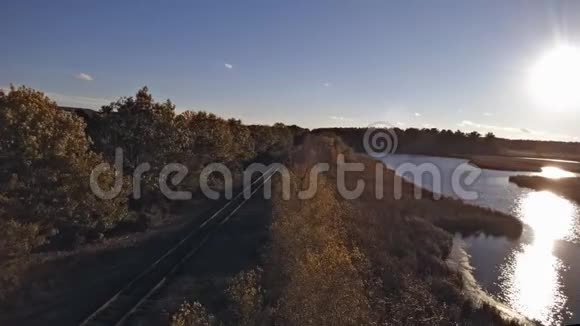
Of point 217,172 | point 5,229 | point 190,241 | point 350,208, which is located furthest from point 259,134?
point 5,229

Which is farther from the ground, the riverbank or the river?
the riverbank

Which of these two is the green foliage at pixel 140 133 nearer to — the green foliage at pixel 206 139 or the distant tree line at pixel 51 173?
the distant tree line at pixel 51 173

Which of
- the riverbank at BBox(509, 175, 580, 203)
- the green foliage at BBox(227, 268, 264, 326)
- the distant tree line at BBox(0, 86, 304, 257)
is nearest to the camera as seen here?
A: the green foliage at BBox(227, 268, 264, 326)

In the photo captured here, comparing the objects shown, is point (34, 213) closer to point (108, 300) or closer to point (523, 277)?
point (108, 300)

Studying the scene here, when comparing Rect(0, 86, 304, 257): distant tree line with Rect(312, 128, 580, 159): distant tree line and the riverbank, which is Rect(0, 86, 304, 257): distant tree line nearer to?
the riverbank

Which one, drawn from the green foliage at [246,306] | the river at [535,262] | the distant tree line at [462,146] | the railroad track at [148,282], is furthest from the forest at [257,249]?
the distant tree line at [462,146]

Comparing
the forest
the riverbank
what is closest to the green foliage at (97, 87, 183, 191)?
the forest

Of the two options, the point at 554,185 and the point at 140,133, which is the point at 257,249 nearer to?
the point at 140,133
